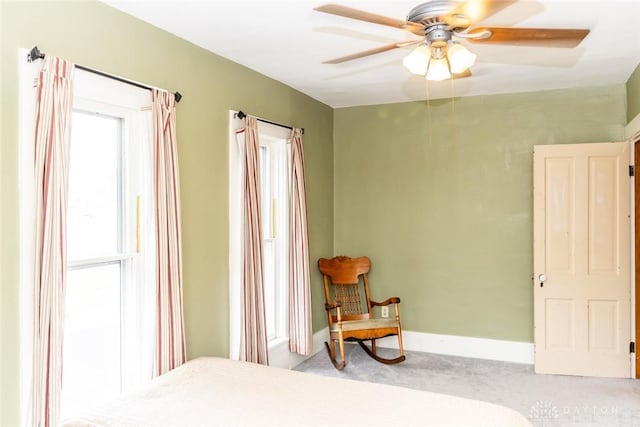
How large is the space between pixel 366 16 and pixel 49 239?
1.66m

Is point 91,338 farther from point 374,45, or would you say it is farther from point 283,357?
point 374,45

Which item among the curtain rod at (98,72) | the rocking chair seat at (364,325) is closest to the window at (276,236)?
the rocking chair seat at (364,325)

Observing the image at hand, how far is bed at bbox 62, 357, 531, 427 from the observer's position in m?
2.16

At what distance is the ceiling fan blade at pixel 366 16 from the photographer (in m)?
1.91

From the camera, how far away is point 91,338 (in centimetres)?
262

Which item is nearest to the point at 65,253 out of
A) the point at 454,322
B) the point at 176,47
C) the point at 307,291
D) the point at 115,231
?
the point at 115,231

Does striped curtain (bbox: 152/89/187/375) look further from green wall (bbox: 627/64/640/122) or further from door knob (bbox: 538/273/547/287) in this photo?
green wall (bbox: 627/64/640/122)

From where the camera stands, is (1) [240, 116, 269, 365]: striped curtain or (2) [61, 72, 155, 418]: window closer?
(2) [61, 72, 155, 418]: window

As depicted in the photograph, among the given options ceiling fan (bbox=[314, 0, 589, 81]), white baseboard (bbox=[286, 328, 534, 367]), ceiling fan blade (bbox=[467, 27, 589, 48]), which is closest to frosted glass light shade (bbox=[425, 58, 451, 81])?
ceiling fan (bbox=[314, 0, 589, 81])

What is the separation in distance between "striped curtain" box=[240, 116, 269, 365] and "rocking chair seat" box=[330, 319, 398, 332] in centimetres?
97

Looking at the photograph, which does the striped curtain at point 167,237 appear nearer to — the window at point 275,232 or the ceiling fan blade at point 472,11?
the window at point 275,232

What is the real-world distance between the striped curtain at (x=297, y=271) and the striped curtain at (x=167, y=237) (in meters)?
1.49

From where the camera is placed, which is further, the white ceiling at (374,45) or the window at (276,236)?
the window at (276,236)

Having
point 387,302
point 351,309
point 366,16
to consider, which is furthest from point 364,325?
point 366,16
